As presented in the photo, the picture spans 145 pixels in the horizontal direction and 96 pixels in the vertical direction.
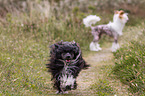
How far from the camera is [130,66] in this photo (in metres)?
4.50

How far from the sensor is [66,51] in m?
3.59

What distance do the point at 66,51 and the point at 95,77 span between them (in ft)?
5.35

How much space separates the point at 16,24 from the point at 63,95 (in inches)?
186

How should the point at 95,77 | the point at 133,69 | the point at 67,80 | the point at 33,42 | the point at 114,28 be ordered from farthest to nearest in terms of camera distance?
the point at 114,28 → the point at 33,42 → the point at 95,77 → the point at 133,69 → the point at 67,80

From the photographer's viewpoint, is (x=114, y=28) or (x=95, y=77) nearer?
(x=95, y=77)

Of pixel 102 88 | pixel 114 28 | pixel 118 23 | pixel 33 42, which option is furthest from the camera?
pixel 114 28

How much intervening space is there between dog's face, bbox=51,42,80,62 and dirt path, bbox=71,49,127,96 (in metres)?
0.82

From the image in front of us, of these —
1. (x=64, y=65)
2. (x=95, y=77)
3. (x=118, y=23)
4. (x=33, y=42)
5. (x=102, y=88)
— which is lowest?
(x=95, y=77)

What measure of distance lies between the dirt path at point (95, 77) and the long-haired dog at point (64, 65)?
0.43 metres

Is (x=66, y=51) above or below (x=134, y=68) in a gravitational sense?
above

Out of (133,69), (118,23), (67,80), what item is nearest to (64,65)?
(67,80)

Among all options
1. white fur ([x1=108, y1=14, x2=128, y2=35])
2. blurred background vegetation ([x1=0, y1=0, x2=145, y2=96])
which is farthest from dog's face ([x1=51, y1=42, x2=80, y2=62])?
white fur ([x1=108, y1=14, x2=128, y2=35])

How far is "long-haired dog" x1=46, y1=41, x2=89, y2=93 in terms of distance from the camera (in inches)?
143

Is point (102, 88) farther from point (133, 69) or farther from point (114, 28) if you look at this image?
point (114, 28)
